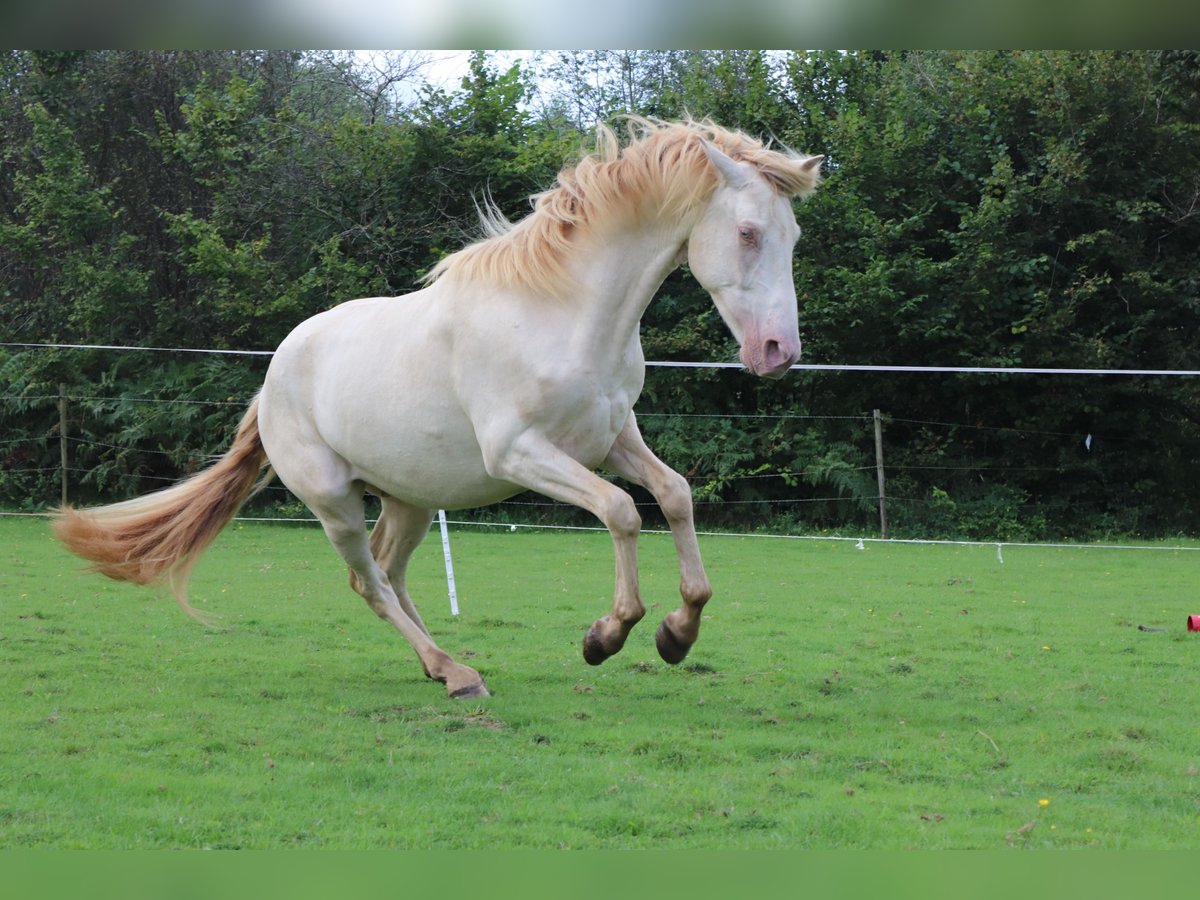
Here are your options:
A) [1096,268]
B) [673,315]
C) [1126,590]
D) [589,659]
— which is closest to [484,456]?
[589,659]

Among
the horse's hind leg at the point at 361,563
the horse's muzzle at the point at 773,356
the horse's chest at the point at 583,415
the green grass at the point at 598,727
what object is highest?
the horse's muzzle at the point at 773,356

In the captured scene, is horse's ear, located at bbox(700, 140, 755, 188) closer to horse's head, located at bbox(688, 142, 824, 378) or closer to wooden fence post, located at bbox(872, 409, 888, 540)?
horse's head, located at bbox(688, 142, 824, 378)

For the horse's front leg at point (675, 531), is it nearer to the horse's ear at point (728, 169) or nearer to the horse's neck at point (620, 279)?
the horse's neck at point (620, 279)

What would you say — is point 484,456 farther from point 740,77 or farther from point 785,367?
point 740,77

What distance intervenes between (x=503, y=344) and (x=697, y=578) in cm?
119

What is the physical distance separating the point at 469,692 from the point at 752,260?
222 centimetres

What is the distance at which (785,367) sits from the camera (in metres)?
4.12

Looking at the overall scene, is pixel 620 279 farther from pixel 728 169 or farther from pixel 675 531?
pixel 675 531

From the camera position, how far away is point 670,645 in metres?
4.73

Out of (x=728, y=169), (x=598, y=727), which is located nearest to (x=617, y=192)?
(x=728, y=169)

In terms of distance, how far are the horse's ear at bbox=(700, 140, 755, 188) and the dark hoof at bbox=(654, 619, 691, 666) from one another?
5.56ft

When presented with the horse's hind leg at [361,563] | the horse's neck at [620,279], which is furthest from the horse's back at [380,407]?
the horse's neck at [620,279]

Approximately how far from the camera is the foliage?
15.9 meters

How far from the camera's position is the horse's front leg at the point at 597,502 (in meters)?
4.55
